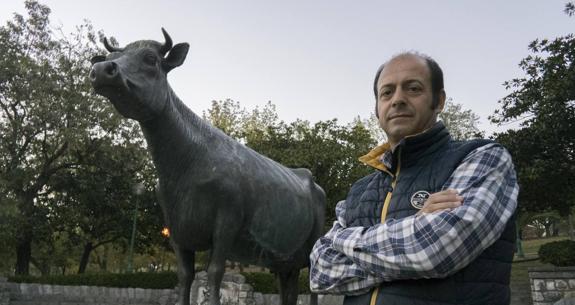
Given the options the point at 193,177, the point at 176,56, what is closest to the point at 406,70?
the point at 193,177

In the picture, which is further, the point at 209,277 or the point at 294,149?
the point at 294,149

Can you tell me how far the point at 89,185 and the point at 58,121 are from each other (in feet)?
11.5

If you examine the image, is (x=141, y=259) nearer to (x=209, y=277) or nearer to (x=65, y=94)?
(x=65, y=94)

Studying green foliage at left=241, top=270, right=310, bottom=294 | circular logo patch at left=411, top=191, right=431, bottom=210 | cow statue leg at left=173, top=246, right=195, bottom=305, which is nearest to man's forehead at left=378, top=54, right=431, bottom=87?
circular logo patch at left=411, top=191, right=431, bottom=210

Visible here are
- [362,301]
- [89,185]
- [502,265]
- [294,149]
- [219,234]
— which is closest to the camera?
[502,265]

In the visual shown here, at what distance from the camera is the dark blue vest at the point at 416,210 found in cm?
159

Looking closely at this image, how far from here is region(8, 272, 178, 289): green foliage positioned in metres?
19.2

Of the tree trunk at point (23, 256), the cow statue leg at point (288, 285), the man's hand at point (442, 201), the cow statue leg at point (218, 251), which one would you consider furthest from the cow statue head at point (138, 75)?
the tree trunk at point (23, 256)

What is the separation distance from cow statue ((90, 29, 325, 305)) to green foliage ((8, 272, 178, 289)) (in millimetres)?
16167

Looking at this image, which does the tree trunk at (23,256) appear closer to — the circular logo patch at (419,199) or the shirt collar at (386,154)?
the shirt collar at (386,154)

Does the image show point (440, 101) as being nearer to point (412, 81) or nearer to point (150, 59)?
point (412, 81)

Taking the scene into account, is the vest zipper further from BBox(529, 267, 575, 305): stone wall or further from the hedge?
the hedge

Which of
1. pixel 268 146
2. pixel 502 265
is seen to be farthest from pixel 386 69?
pixel 268 146

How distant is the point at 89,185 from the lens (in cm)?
2314
